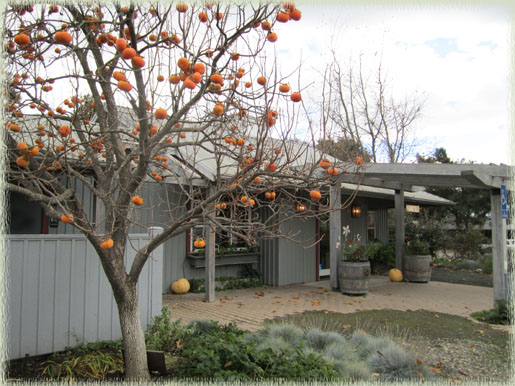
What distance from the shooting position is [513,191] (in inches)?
268

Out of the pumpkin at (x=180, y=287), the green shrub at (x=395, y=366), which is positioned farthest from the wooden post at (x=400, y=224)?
the green shrub at (x=395, y=366)

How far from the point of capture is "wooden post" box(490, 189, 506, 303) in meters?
7.11

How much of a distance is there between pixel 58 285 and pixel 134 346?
1.44 m

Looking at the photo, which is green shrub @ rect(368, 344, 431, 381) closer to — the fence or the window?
the fence

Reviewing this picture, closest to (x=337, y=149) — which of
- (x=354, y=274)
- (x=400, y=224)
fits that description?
(x=354, y=274)

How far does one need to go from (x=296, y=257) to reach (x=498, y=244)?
5.18 metres

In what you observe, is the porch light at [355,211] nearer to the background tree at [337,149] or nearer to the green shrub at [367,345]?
the background tree at [337,149]

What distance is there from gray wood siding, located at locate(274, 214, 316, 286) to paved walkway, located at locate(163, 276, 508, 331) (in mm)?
374

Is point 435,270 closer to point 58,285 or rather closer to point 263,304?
point 263,304

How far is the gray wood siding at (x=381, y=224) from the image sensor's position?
14.7m

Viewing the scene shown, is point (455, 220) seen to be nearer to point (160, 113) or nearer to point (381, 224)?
point (381, 224)

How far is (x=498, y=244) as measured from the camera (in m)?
7.14

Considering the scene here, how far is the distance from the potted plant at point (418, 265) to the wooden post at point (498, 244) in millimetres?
3898

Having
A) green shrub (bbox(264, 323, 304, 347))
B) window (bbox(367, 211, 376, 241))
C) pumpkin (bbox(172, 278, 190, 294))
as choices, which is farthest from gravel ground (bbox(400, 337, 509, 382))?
window (bbox(367, 211, 376, 241))
